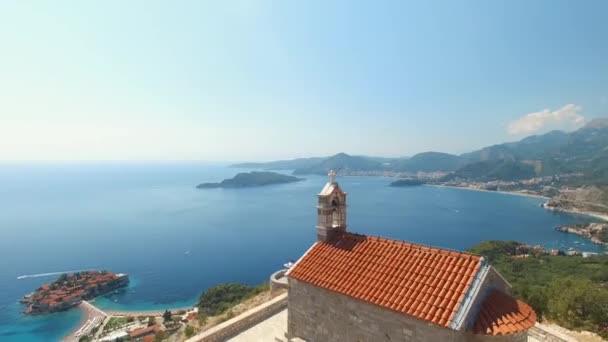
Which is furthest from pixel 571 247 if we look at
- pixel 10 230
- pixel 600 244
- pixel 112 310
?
pixel 10 230

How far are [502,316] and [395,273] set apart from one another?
281 centimetres

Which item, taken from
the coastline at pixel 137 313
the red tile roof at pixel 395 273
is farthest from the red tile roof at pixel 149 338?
the red tile roof at pixel 395 273

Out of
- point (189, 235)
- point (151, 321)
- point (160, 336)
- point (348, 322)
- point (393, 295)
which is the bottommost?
point (151, 321)

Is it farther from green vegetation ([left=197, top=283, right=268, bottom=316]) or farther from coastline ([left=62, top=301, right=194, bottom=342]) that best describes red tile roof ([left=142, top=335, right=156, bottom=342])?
coastline ([left=62, top=301, right=194, bottom=342])

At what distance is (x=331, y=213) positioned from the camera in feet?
39.8

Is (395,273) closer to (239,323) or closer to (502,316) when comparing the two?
(502,316)

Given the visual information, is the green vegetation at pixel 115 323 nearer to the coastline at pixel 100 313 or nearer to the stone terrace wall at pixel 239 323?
the coastline at pixel 100 313

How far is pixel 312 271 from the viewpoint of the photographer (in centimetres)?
1075

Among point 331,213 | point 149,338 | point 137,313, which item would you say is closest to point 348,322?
point 331,213

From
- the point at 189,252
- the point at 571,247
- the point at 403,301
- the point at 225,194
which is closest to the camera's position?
the point at 403,301

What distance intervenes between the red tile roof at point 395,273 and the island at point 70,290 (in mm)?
60975

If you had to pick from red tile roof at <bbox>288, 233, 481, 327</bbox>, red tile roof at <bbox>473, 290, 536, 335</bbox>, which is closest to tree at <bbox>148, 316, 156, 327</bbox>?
red tile roof at <bbox>288, 233, 481, 327</bbox>

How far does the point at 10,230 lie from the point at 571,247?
6455 inches

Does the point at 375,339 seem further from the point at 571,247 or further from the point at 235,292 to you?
the point at 571,247
